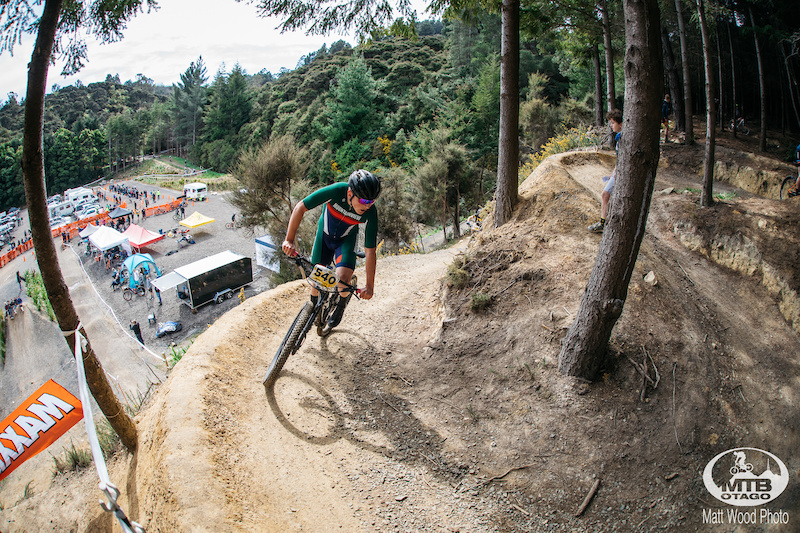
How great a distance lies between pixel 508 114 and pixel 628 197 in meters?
4.85

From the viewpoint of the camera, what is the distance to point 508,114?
27.3 ft

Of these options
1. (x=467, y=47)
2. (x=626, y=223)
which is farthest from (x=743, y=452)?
(x=467, y=47)

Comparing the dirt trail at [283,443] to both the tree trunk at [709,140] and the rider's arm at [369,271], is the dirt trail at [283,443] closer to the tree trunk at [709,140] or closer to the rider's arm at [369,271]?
the rider's arm at [369,271]

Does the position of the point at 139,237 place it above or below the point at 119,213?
below

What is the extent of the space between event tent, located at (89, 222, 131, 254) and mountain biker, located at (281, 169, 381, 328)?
106 feet

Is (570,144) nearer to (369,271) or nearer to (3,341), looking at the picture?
(369,271)

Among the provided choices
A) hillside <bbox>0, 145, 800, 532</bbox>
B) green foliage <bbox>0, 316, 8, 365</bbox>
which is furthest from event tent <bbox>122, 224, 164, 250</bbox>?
hillside <bbox>0, 145, 800, 532</bbox>

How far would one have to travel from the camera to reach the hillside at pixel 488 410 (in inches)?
147

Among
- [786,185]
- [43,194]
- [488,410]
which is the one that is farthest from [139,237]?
[786,185]

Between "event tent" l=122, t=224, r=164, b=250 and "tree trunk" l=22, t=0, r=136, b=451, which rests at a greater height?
"tree trunk" l=22, t=0, r=136, b=451

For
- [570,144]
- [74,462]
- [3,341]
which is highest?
[570,144]

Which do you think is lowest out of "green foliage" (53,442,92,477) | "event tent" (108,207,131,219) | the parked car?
"green foliage" (53,442,92,477)

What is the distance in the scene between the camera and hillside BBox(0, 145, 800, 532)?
3.73 metres

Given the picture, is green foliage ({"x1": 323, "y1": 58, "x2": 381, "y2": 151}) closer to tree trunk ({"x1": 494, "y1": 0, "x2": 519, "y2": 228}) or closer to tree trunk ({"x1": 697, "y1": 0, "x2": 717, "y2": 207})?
tree trunk ({"x1": 697, "y1": 0, "x2": 717, "y2": 207})
